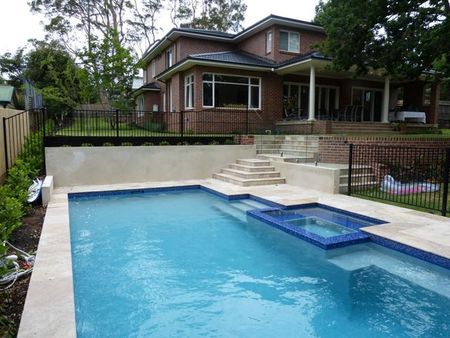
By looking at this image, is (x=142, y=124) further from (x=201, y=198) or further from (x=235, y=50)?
(x=235, y=50)

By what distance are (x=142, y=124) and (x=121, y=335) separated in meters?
9.73

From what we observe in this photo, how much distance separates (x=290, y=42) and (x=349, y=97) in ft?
15.2

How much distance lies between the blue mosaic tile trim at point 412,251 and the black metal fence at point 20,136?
802cm

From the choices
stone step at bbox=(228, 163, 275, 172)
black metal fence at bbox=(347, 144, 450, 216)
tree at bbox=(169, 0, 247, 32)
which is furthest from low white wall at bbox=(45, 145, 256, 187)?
tree at bbox=(169, 0, 247, 32)

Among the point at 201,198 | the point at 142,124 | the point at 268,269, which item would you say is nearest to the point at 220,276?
the point at 268,269

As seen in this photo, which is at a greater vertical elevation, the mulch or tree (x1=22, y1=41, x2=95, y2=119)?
tree (x1=22, y1=41, x2=95, y2=119)

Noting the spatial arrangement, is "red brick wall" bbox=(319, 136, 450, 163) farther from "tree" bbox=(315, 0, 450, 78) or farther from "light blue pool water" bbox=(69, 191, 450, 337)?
"light blue pool water" bbox=(69, 191, 450, 337)

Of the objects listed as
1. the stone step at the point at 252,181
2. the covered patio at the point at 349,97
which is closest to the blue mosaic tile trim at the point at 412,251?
the stone step at the point at 252,181

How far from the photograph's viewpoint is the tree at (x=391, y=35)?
Result: 30.6 feet

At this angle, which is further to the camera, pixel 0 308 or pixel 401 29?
pixel 401 29

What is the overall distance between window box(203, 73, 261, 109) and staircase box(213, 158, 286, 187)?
5.31 meters

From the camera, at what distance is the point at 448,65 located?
9.59m

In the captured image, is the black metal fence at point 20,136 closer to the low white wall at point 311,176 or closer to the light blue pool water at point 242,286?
the light blue pool water at point 242,286

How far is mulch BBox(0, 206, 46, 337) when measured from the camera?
271 cm
